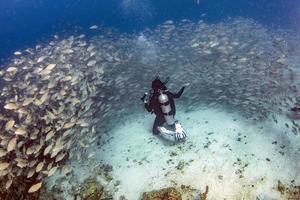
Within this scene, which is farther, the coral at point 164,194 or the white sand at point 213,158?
the white sand at point 213,158

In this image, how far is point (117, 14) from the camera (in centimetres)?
5372

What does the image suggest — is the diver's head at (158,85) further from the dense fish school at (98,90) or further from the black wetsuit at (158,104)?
the dense fish school at (98,90)

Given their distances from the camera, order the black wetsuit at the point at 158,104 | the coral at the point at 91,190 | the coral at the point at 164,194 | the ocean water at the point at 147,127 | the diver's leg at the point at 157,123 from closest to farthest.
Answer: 1. the coral at the point at 164,194
2. the ocean water at the point at 147,127
3. the coral at the point at 91,190
4. the black wetsuit at the point at 158,104
5. the diver's leg at the point at 157,123

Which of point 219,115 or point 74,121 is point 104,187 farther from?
point 219,115

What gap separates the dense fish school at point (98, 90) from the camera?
349 inches

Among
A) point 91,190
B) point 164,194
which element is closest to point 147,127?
point 91,190

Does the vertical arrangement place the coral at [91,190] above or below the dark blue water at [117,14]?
above

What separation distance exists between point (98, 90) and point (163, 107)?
16.7 ft

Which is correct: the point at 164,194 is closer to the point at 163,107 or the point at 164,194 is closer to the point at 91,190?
the point at 91,190

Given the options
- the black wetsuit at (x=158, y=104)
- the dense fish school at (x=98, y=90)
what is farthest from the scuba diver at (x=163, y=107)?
the dense fish school at (x=98, y=90)

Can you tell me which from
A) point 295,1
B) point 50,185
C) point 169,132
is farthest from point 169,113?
point 295,1

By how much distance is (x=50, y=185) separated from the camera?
354 inches

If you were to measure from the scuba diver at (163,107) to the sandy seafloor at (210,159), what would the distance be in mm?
413

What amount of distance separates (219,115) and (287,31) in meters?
17.0
